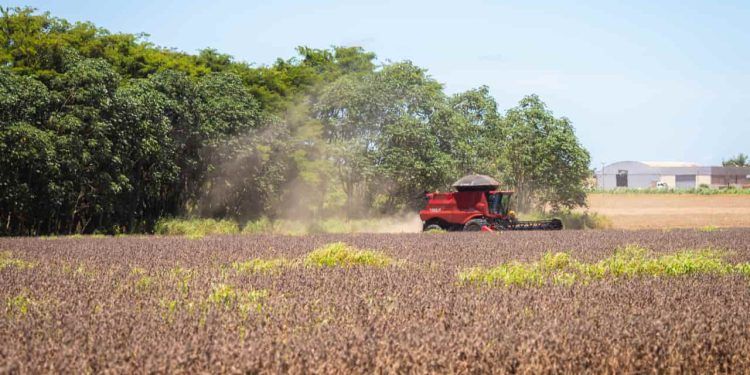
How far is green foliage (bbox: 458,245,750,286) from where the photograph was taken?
971cm

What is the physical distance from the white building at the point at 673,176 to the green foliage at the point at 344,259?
102140mm

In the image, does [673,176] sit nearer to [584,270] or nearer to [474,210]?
[474,210]

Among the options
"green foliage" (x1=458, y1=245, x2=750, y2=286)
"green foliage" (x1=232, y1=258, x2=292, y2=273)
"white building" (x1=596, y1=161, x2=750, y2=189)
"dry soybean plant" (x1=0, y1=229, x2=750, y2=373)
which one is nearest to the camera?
"dry soybean plant" (x1=0, y1=229, x2=750, y2=373)

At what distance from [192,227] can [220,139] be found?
12.8 ft

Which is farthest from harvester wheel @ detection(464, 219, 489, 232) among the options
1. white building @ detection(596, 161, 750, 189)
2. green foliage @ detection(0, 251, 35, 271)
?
white building @ detection(596, 161, 750, 189)

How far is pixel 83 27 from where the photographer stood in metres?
30.0

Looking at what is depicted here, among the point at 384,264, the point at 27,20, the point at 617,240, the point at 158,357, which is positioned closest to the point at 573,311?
the point at 158,357

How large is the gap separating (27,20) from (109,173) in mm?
8270

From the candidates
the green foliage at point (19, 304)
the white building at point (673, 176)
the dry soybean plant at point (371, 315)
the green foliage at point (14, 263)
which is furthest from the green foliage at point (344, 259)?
the white building at point (673, 176)

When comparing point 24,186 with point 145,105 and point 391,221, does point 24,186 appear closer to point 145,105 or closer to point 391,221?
point 145,105

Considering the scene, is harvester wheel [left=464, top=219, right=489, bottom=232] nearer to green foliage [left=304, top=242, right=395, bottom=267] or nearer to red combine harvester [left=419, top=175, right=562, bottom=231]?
red combine harvester [left=419, top=175, right=562, bottom=231]

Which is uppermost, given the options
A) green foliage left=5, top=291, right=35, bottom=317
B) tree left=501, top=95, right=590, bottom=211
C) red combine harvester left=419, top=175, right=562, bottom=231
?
tree left=501, top=95, right=590, bottom=211

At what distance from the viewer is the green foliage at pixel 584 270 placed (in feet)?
31.9

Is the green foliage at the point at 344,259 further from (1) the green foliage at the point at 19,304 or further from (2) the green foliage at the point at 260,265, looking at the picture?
(1) the green foliage at the point at 19,304
